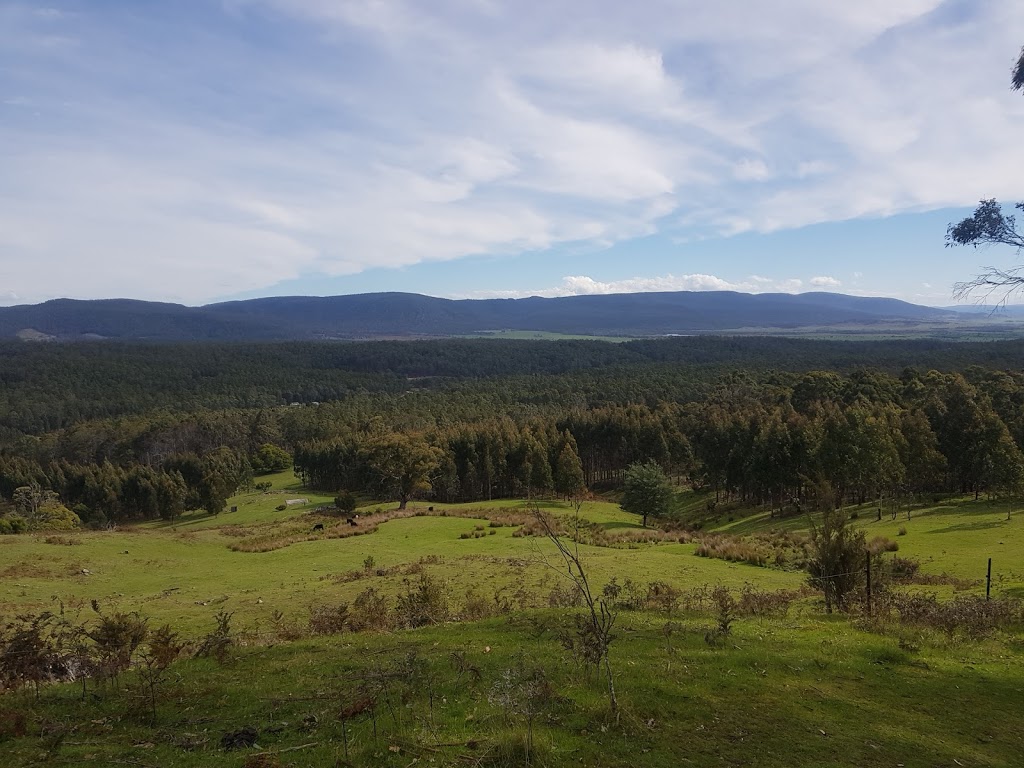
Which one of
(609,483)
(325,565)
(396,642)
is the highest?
(396,642)

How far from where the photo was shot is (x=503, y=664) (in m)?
10.9

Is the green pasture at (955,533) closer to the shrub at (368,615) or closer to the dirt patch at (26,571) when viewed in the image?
the shrub at (368,615)

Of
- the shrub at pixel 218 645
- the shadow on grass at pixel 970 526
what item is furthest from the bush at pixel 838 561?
the shadow on grass at pixel 970 526

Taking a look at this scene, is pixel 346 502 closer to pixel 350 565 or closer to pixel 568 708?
pixel 350 565

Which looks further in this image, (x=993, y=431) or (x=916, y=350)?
(x=916, y=350)

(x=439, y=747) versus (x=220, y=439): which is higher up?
(x=439, y=747)

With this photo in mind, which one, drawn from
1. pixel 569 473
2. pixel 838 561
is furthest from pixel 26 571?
pixel 569 473

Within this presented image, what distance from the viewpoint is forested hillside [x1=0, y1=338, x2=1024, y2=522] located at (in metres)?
46.7

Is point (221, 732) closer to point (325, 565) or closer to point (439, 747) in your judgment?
point (439, 747)

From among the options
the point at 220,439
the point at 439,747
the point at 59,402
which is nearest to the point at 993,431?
the point at 439,747

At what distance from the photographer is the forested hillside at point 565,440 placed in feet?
153

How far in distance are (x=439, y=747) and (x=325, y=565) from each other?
20367 mm

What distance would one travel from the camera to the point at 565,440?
219 feet

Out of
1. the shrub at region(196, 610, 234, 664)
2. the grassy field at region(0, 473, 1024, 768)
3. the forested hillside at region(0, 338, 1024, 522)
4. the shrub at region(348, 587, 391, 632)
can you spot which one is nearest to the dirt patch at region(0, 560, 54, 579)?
the grassy field at region(0, 473, 1024, 768)
